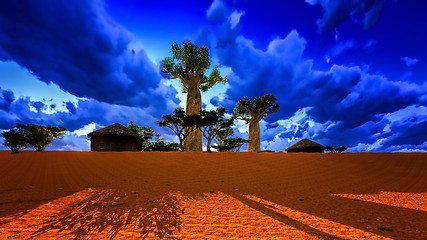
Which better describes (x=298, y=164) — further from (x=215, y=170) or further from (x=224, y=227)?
(x=224, y=227)

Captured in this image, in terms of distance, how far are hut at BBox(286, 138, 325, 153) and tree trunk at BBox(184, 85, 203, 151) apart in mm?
15425

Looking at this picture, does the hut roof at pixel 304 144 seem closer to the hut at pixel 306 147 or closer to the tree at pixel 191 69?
the hut at pixel 306 147

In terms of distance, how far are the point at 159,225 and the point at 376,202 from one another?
5.53 metres

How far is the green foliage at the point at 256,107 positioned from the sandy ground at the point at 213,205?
2365cm

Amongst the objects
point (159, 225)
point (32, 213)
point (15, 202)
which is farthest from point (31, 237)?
point (15, 202)

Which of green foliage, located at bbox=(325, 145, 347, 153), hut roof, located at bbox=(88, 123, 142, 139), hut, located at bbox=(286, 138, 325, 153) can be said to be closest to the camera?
hut roof, located at bbox=(88, 123, 142, 139)

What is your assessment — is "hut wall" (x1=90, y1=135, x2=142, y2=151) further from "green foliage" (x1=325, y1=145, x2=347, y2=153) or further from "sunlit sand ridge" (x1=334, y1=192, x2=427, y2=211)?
"green foliage" (x1=325, y1=145, x2=347, y2=153)

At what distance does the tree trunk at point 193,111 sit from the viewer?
2644 centimetres

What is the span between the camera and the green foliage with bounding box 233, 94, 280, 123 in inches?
1217

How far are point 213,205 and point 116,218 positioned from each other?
2.02 metres

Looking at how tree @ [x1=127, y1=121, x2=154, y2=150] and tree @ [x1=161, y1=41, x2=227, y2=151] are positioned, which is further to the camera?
tree @ [x1=127, y1=121, x2=154, y2=150]

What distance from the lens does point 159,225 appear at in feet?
9.13

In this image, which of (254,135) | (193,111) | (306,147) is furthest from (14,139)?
(306,147)

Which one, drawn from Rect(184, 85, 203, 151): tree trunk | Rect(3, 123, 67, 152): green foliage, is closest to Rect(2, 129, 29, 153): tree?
Rect(3, 123, 67, 152): green foliage
